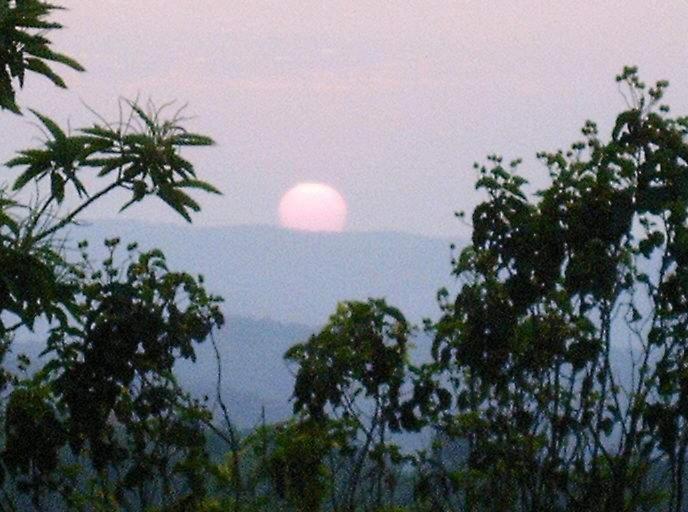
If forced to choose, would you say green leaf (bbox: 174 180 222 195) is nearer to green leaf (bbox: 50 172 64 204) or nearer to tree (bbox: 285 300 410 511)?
green leaf (bbox: 50 172 64 204)

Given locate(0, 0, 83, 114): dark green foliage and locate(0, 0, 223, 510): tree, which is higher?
locate(0, 0, 83, 114): dark green foliage

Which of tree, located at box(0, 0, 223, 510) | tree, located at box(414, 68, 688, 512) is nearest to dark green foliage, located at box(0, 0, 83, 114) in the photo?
tree, located at box(0, 0, 223, 510)

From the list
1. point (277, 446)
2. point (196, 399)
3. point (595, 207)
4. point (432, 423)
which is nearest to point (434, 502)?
point (432, 423)

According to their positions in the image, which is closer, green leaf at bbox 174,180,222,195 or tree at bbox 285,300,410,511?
green leaf at bbox 174,180,222,195

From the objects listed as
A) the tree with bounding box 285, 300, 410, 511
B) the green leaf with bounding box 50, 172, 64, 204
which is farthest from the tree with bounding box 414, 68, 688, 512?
the green leaf with bounding box 50, 172, 64, 204

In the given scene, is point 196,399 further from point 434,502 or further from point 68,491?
point 434,502

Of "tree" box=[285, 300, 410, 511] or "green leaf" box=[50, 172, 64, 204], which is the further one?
"tree" box=[285, 300, 410, 511]

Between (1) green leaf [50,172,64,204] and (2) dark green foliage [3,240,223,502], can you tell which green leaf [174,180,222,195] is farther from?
(2) dark green foliage [3,240,223,502]

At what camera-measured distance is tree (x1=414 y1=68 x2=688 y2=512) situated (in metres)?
7.30

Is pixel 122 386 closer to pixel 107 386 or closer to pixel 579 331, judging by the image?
pixel 107 386

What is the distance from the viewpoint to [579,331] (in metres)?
7.61

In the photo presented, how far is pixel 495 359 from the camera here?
7.65 m

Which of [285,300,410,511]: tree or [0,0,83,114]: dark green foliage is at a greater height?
[0,0,83,114]: dark green foliage

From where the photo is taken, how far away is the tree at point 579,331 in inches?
288
